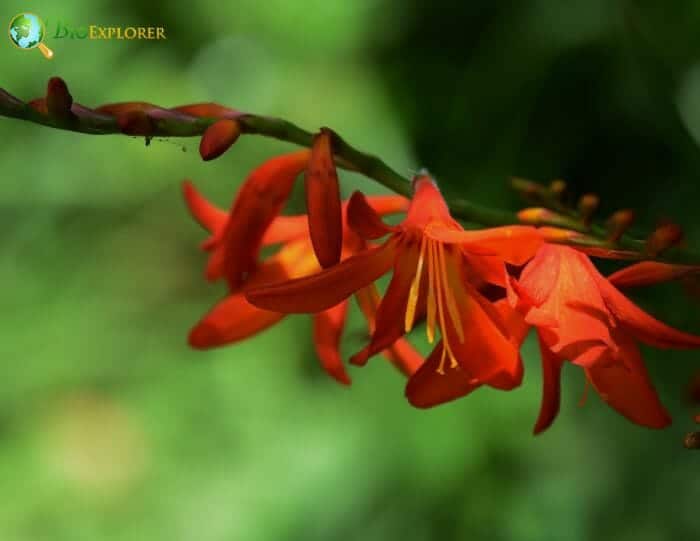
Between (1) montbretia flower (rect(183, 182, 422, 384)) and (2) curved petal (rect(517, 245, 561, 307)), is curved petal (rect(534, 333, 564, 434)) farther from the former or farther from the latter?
(1) montbretia flower (rect(183, 182, 422, 384))

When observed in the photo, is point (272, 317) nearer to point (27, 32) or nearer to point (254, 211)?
point (254, 211)

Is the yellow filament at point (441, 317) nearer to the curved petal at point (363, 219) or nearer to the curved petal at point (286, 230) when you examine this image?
the curved petal at point (363, 219)

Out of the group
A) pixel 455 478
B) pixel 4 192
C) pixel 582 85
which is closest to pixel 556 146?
pixel 582 85

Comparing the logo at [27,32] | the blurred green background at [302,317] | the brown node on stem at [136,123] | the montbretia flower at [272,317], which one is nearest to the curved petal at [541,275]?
the montbretia flower at [272,317]

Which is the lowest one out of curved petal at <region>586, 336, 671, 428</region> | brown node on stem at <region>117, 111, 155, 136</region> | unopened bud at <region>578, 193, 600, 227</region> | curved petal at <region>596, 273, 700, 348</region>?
curved petal at <region>586, 336, 671, 428</region>

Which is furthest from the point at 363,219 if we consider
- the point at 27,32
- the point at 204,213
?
the point at 27,32

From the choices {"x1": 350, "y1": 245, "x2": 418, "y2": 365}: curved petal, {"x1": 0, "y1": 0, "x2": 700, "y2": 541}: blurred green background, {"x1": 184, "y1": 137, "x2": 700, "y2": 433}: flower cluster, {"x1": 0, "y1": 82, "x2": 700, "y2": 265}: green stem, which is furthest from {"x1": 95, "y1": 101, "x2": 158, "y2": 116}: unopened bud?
{"x1": 0, "y1": 0, "x2": 700, "y2": 541}: blurred green background

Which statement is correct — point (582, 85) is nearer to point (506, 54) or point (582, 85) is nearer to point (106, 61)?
point (506, 54)
